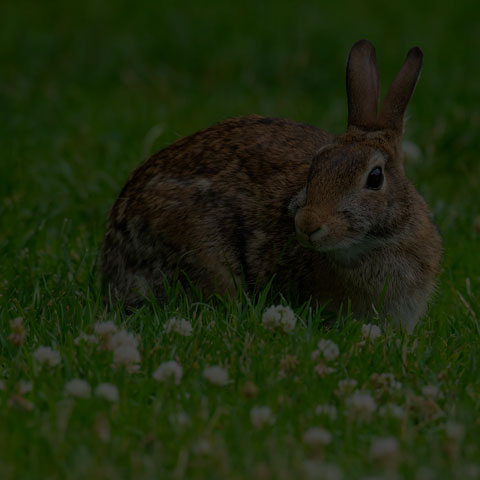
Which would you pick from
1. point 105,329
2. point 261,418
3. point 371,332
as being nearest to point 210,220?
point 371,332

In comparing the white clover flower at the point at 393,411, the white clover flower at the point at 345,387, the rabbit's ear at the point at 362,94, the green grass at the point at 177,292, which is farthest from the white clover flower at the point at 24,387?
the rabbit's ear at the point at 362,94

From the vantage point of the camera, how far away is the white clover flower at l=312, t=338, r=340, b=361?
4.56 metres

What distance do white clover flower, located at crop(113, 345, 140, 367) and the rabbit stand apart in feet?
4.25

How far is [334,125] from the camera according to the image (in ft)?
31.0

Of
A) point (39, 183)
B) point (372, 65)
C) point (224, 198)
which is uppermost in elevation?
point (372, 65)

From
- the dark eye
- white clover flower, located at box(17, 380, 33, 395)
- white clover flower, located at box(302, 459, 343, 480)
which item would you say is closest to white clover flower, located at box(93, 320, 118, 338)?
white clover flower, located at box(17, 380, 33, 395)

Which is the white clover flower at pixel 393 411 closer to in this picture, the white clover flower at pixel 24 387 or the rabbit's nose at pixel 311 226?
the rabbit's nose at pixel 311 226

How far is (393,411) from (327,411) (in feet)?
0.87

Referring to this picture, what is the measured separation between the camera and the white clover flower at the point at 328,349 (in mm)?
4562

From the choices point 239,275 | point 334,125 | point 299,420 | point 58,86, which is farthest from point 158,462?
point 58,86

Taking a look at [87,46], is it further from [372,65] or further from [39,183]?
[372,65]

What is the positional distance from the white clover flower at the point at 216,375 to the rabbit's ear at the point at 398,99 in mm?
2117

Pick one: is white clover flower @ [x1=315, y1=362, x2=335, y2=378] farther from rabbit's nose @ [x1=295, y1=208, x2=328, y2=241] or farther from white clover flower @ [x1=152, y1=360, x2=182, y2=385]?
rabbit's nose @ [x1=295, y1=208, x2=328, y2=241]

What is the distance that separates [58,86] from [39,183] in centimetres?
345
